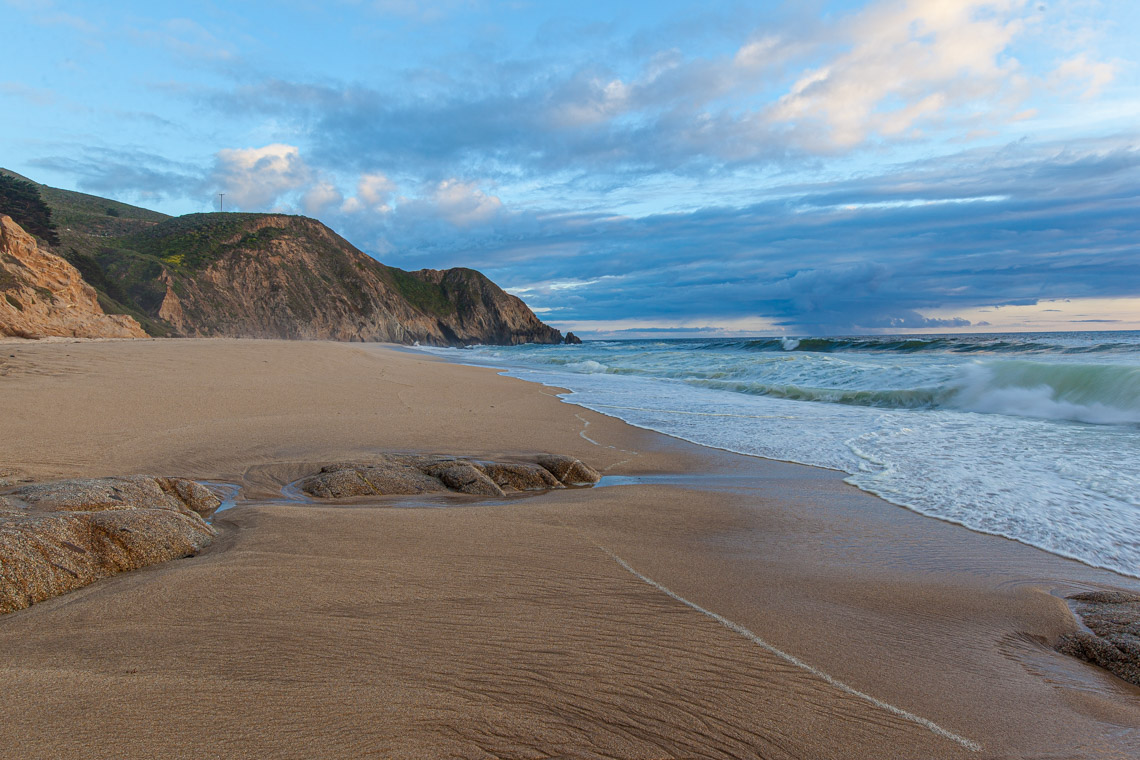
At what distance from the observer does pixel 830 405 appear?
507 inches

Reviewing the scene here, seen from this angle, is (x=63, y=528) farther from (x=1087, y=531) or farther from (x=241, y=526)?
→ (x=1087, y=531)

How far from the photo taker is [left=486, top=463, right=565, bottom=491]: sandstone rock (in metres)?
5.50

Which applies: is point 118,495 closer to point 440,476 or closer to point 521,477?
point 440,476

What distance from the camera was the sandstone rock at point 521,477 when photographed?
5504 millimetres

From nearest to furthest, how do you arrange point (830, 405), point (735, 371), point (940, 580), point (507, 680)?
point (507, 680) < point (940, 580) < point (830, 405) < point (735, 371)

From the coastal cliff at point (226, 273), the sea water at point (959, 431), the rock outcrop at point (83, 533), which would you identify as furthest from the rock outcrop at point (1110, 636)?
the coastal cliff at point (226, 273)

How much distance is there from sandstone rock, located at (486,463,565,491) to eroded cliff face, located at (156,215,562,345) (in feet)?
141

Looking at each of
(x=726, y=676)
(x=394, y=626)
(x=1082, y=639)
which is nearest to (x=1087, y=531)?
(x=1082, y=639)

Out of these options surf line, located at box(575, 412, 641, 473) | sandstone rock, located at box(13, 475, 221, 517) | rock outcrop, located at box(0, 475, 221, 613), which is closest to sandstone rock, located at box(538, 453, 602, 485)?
surf line, located at box(575, 412, 641, 473)

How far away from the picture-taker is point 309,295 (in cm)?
5709

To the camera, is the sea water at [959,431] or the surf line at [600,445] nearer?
the sea water at [959,431]

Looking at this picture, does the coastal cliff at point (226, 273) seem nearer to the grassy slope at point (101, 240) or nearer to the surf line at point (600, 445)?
the grassy slope at point (101, 240)

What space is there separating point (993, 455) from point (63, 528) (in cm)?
871

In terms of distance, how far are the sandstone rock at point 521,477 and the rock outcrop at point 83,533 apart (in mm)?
2515
